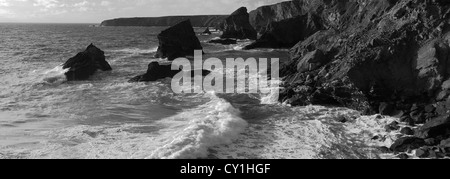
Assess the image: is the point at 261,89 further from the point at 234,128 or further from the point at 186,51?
the point at 186,51

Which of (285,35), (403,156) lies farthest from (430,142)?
(285,35)

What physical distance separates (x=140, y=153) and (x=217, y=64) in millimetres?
26226

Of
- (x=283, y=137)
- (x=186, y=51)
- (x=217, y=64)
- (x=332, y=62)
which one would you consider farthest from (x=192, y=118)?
(x=186, y=51)

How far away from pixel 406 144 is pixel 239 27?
6778 cm

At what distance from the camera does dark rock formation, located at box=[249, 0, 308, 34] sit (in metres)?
97.9

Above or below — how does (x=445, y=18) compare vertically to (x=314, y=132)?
above

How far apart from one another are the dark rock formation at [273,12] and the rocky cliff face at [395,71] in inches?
2974

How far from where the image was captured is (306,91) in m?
21.5

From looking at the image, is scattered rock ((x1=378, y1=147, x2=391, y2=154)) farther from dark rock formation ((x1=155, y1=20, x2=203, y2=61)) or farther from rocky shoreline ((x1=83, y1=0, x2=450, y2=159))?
dark rock formation ((x1=155, y1=20, x2=203, y2=61))

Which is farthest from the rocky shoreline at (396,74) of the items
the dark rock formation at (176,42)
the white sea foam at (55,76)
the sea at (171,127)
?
the dark rock formation at (176,42)

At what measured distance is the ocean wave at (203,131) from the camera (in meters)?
13.3

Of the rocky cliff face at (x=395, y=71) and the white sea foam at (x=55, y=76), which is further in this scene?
the white sea foam at (x=55, y=76)

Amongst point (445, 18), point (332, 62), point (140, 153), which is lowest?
point (140, 153)

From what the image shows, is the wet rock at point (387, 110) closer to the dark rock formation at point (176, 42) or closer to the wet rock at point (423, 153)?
the wet rock at point (423, 153)
